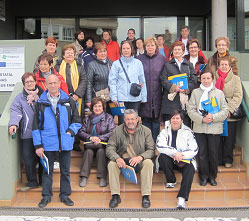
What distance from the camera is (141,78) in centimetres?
551

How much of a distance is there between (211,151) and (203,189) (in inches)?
22.2


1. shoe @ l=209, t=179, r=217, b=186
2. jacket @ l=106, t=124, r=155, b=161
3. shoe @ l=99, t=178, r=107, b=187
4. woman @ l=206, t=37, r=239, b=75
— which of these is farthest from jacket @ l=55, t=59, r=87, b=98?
shoe @ l=209, t=179, r=217, b=186

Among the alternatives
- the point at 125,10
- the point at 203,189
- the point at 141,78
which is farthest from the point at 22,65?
the point at 125,10

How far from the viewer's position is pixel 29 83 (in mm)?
4879

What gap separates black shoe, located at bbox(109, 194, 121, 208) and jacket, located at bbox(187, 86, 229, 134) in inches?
59.2

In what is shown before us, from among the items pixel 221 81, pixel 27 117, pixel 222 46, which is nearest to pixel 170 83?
A: pixel 221 81

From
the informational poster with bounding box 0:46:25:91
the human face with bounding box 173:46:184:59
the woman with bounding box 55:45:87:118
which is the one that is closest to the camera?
the human face with bounding box 173:46:184:59

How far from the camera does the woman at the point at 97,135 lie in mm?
5055

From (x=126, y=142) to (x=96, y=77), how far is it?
131 centimetres

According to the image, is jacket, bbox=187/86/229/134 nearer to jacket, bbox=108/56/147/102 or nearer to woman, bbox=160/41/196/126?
woman, bbox=160/41/196/126

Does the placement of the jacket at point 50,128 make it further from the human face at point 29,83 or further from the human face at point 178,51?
the human face at point 178,51

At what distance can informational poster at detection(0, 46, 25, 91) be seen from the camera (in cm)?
679

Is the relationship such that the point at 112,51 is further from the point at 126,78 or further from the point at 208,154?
the point at 208,154

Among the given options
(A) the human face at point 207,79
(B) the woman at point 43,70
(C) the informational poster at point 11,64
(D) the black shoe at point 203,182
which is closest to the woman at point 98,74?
(B) the woman at point 43,70
